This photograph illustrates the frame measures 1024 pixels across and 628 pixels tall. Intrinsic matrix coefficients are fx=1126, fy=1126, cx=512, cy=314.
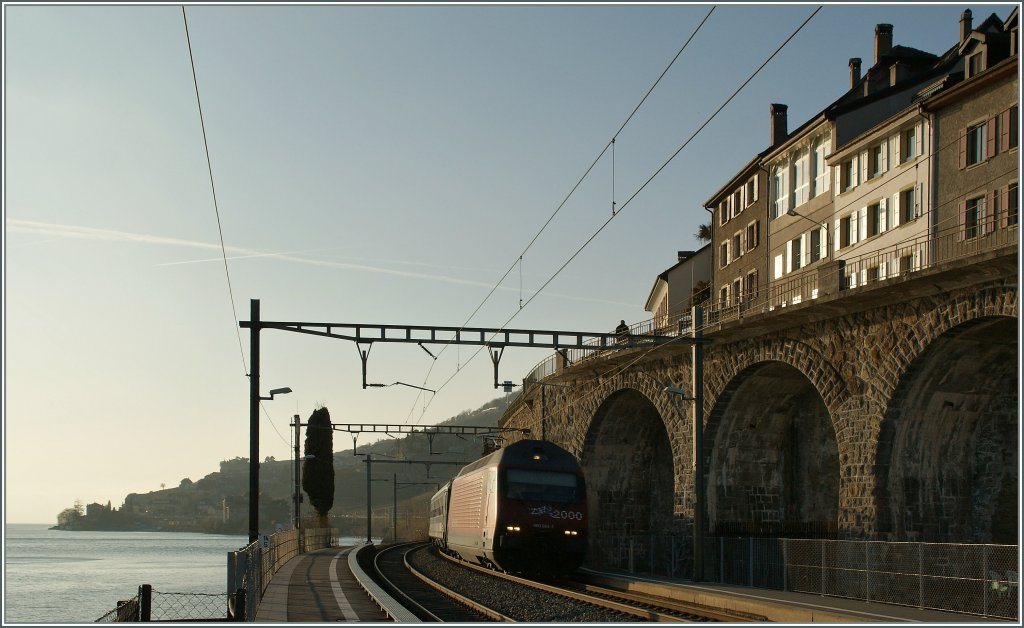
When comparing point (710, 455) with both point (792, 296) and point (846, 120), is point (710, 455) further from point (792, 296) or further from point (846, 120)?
point (846, 120)

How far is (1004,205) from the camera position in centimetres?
3184

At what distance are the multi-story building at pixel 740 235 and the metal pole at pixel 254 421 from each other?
84.5 feet

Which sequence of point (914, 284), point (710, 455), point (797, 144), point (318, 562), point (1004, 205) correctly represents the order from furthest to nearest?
1. point (797, 144)
2. point (318, 562)
3. point (710, 455)
4. point (1004, 205)
5. point (914, 284)

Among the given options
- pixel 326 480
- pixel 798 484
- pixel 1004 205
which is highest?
pixel 1004 205

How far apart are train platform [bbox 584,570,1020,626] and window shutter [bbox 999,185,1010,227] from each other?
1387 cm

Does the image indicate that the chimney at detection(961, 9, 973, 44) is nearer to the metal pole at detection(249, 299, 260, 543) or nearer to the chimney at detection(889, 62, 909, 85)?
the chimney at detection(889, 62, 909, 85)

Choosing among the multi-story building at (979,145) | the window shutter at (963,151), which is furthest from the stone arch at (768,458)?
the window shutter at (963,151)

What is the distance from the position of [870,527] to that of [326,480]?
5769cm

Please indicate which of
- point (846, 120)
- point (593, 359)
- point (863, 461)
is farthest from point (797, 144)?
point (863, 461)

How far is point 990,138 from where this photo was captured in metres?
33.4

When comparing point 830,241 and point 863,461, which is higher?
point 830,241

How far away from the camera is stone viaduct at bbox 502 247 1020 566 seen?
2439 centimetres

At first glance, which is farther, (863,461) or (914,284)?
(863,461)

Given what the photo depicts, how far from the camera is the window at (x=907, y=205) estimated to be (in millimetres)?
37812
